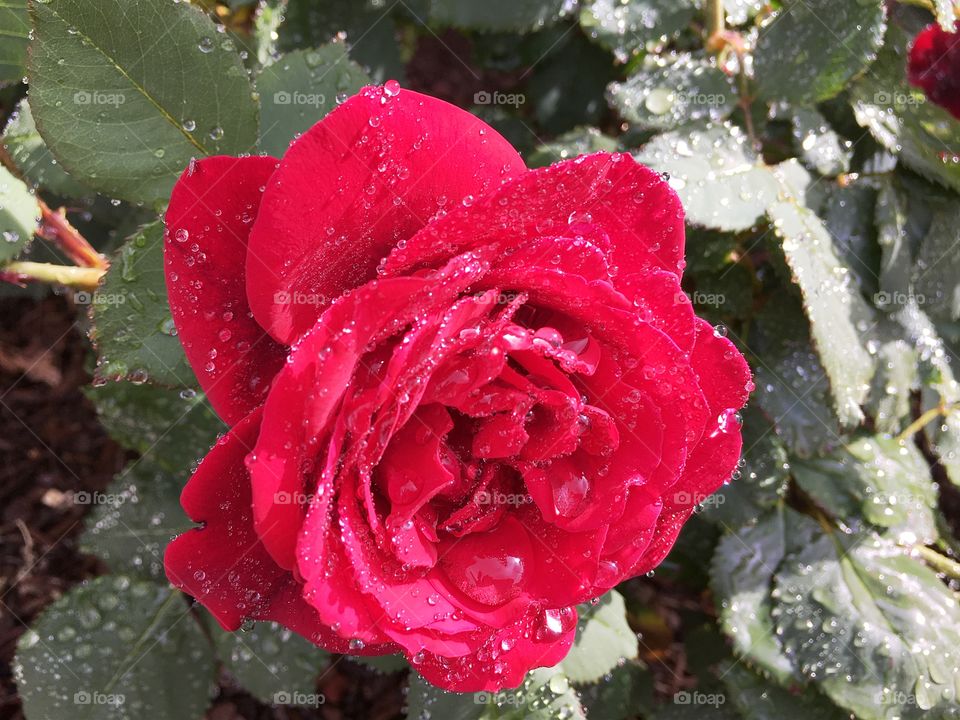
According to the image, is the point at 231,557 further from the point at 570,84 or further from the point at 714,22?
the point at 570,84

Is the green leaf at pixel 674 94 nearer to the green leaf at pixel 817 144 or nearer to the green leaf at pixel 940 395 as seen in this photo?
the green leaf at pixel 817 144

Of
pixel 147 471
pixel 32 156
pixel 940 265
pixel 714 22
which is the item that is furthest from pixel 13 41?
pixel 940 265

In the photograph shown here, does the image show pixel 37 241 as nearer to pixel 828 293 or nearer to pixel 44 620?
pixel 44 620

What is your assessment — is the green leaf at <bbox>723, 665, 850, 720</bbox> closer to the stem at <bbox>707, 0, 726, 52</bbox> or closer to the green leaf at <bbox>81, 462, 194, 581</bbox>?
the green leaf at <bbox>81, 462, 194, 581</bbox>

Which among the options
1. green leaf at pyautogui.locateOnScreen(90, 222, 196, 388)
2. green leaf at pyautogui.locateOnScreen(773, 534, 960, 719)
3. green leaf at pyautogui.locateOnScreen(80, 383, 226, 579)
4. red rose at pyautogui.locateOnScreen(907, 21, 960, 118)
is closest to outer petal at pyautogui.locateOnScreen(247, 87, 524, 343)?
green leaf at pyautogui.locateOnScreen(90, 222, 196, 388)

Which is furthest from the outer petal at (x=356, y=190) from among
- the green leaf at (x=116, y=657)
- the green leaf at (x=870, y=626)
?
the green leaf at (x=870, y=626)

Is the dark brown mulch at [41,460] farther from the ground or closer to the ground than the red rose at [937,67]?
closer to the ground
